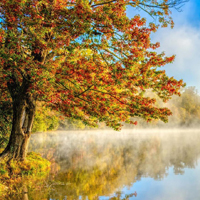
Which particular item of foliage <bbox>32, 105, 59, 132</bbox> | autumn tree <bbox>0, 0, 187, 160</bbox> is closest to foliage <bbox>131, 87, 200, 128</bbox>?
foliage <bbox>32, 105, 59, 132</bbox>

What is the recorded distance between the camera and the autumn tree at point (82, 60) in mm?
6781

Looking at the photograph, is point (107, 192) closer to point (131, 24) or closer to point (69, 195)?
point (69, 195)

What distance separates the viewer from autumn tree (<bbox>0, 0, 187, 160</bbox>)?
6.78m

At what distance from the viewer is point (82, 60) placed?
9625 millimetres

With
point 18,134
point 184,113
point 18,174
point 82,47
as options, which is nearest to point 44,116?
point 18,134

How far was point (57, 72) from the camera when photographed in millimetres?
9586

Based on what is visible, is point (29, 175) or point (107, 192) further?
point (29, 175)

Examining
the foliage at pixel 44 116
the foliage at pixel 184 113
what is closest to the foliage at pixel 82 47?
the foliage at pixel 44 116

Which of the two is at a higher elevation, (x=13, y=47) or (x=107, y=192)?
(x=13, y=47)

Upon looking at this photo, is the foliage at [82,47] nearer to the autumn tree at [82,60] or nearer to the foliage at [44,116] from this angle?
the autumn tree at [82,60]

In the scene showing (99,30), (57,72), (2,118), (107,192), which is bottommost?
(107,192)

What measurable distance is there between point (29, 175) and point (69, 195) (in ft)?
9.75

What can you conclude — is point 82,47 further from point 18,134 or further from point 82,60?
point 18,134

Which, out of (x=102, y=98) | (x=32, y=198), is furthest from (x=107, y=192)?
(x=102, y=98)
